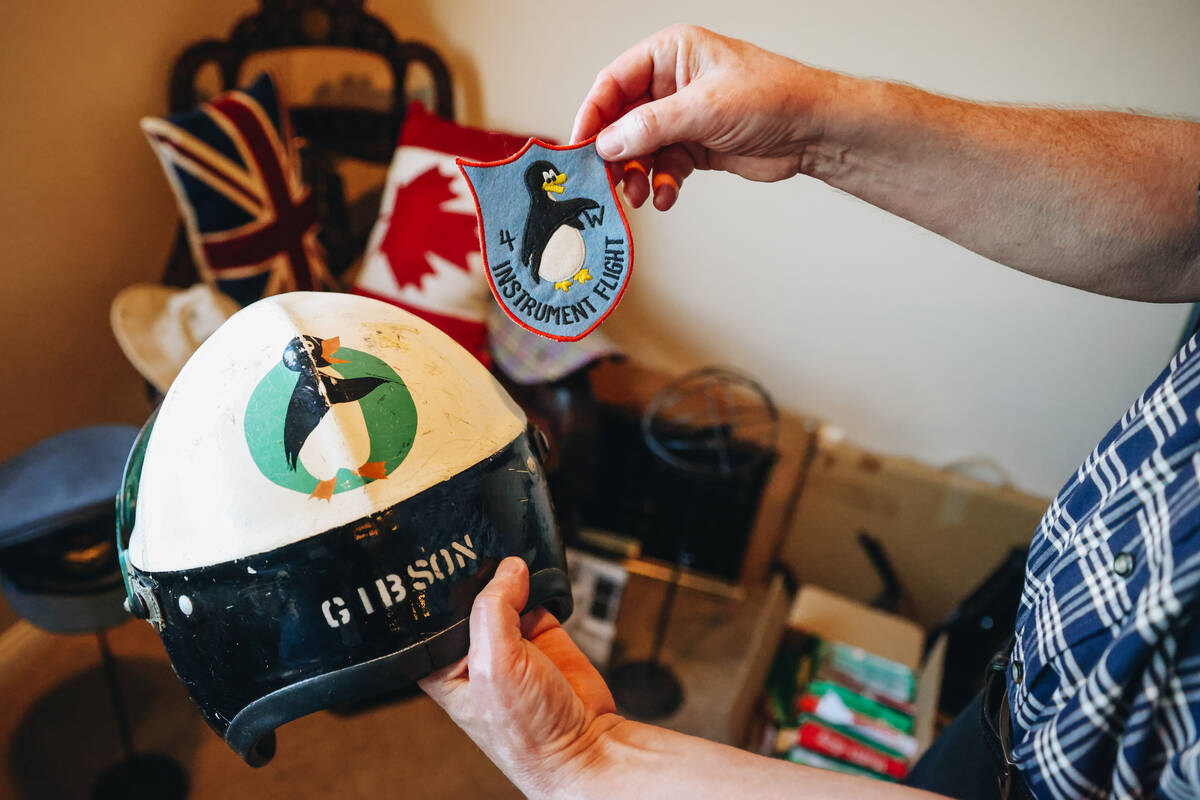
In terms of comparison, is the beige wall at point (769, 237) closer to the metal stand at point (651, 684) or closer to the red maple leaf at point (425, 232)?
the red maple leaf at point (425, 232)

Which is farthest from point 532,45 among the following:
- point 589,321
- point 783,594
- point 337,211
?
point 783,594

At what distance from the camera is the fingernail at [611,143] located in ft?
2.38

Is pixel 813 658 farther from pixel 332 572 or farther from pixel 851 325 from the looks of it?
pixel 332 572

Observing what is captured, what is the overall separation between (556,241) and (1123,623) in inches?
24.9

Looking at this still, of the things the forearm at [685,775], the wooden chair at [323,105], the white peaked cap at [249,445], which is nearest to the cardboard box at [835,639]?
the forearm at [685,775]

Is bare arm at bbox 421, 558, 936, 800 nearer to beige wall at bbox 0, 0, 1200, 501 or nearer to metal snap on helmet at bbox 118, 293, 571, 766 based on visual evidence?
metal snap on helmet at bbox 118, 293, 571, 766

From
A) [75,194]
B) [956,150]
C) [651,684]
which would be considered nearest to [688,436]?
[651,684]

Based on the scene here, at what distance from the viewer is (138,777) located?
1.50m

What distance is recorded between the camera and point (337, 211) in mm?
2012

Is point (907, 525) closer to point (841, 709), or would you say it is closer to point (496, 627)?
point (841, 709)

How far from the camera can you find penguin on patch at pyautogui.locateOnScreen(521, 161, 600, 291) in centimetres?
74

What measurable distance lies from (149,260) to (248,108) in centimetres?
52

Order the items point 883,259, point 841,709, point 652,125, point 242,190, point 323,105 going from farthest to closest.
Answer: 1. point 323,105
2. point 883,259
3. point 242,190
4. point 841,709
5. point 652,125

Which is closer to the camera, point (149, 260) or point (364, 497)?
point (364, 497)
